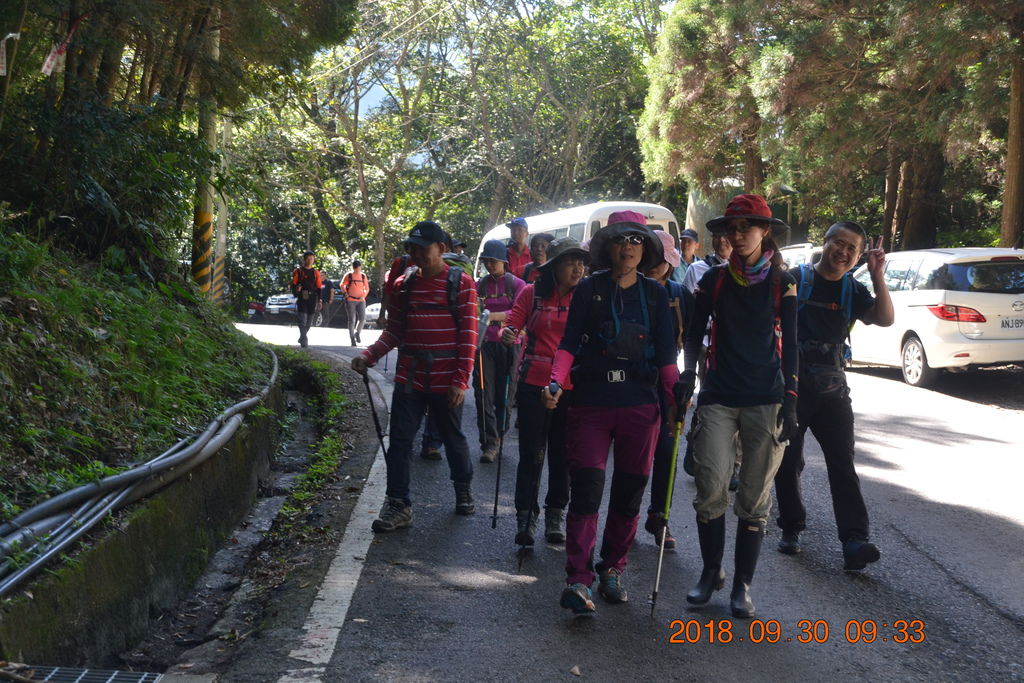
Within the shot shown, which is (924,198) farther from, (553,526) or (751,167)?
(553,526)

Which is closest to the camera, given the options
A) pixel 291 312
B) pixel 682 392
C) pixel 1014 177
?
pixel 682 392

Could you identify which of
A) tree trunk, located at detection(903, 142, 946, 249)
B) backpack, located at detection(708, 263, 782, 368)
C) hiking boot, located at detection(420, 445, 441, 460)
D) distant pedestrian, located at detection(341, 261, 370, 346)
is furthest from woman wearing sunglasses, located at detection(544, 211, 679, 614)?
tree trunk, located at detection(903, 142, 946, 249)

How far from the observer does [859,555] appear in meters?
5.80

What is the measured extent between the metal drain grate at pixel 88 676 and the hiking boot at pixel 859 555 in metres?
3.61

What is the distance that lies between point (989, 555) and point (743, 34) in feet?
62.0

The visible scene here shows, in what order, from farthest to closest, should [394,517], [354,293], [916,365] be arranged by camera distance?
[354,293]
[916,365]
[394,517]

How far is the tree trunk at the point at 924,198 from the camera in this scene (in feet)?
77.6

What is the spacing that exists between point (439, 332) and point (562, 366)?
1.69m

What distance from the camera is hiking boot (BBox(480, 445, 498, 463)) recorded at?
889cm

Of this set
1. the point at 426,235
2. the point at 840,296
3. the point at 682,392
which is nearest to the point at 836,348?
the point at 840,296

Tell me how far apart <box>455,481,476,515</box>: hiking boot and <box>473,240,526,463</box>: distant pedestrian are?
161cm

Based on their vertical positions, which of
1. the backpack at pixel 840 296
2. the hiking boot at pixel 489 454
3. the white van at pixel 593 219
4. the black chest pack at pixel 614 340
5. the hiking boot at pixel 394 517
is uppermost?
the white van at pixel 593 219

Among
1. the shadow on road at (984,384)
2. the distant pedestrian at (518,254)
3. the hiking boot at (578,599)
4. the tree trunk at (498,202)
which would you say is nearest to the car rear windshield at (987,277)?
the shadow on road at (984,384)

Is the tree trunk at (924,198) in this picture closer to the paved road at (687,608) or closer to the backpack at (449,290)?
the paved road at (687,608)
